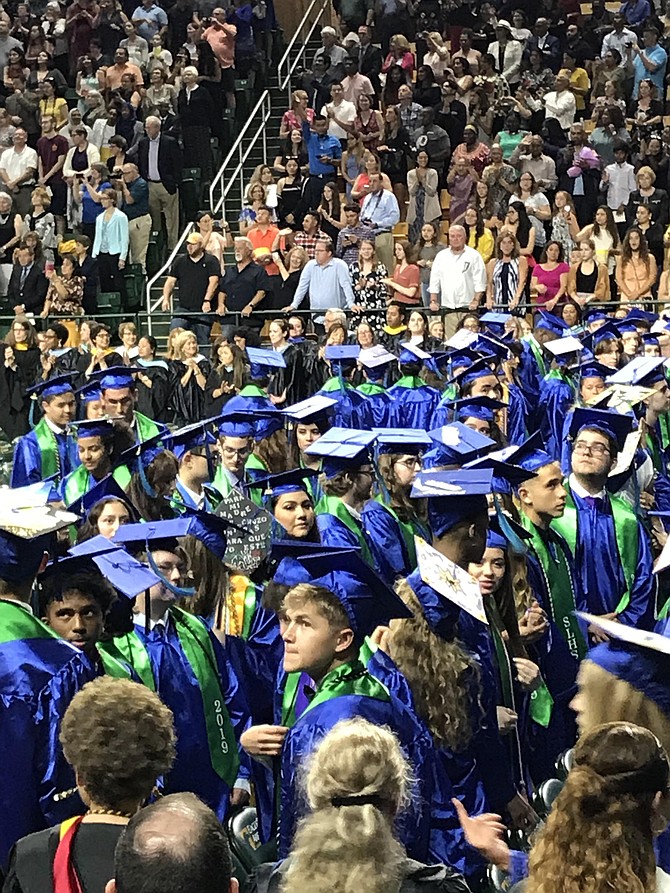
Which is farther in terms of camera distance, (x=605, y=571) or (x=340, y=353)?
(x=340, y=353)

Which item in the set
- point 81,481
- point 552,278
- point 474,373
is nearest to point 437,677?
point 81,481

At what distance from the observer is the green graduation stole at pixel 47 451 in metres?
8.99

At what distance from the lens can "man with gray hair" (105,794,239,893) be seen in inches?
104

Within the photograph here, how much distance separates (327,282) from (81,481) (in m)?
8.23

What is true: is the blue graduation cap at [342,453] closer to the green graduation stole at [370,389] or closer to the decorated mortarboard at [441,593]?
the decorated mortarboard at [441,593]

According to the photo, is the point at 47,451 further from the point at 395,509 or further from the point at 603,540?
the point at 603,540

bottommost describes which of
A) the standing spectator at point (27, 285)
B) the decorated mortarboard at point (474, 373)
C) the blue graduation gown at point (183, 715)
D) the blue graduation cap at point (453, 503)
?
the blue graduation gown at point (183, 715)

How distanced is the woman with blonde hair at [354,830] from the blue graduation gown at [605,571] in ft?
11.8

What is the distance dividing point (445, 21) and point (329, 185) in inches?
190

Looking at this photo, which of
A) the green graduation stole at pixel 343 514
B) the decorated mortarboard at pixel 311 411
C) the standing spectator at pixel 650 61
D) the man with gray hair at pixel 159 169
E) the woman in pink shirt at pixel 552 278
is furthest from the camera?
the standing spectator at pixel 650 61

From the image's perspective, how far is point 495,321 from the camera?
13.4 m

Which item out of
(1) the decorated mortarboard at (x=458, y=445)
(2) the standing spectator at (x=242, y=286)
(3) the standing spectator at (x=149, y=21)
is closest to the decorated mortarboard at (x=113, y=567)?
(1) the decorated mortarboard at (x=458, y=445)

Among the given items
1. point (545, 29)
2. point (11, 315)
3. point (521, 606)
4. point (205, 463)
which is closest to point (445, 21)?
point (545, 29)

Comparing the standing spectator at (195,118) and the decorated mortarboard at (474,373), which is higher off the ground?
the standing spectator at (195,118)
